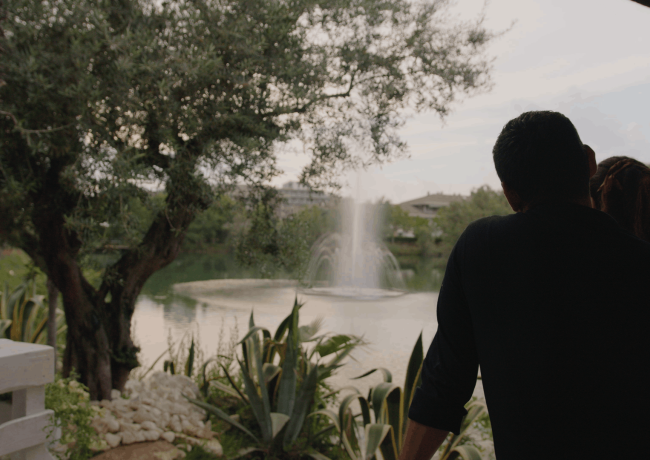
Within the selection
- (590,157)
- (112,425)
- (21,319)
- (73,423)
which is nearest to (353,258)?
(21,319)

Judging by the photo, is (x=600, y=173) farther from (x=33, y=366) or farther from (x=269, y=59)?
(x=269, y=59)

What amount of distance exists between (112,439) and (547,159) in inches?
130

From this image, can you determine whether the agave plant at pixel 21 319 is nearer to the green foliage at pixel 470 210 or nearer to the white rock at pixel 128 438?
the white rock at pixel 128 438

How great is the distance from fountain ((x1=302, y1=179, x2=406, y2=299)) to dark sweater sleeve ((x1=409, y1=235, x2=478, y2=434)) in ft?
39.3

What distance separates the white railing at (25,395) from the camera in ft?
4.71

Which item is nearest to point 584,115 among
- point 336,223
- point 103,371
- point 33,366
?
point 33,366

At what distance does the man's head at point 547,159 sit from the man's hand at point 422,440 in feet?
1.61

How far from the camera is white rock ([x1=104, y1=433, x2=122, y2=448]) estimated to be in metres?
3.16

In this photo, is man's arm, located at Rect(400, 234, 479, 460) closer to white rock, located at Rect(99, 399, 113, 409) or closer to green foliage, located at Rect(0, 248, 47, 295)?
white rock, located at Rect(99, 399, 113, 409)

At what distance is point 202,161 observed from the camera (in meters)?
3.07

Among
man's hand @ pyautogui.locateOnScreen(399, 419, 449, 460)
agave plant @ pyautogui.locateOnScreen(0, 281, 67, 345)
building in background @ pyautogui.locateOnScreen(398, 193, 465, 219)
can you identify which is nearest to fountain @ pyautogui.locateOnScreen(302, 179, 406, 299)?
agave plant @ pyautogui.locateOnScreen(0, 281, 67, 345)

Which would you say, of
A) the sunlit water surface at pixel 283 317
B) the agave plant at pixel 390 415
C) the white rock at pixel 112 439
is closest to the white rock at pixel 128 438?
the white rock at pixel 112 439

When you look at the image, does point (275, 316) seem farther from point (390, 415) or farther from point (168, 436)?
point (390, 415)

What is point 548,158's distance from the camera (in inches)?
35.6
